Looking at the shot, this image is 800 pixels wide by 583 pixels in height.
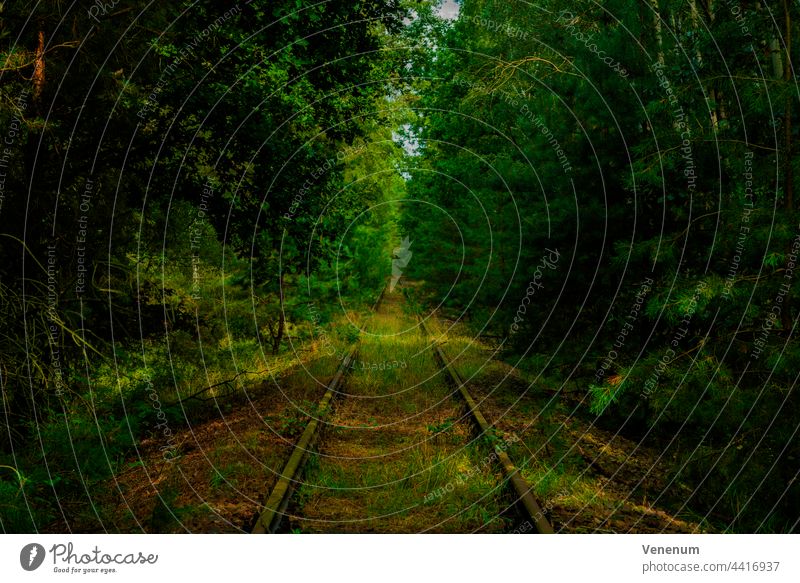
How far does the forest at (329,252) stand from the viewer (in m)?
5.70

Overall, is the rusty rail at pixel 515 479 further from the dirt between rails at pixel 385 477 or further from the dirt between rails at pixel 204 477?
the dirt between rails at pixel 204 477

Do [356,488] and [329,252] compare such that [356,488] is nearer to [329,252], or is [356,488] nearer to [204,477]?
[204,477]

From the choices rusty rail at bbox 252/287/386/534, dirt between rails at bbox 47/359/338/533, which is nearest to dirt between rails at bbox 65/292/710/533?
dirt between rails at bbox 47/359/338/533

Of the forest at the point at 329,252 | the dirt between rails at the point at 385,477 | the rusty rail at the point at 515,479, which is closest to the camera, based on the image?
the rusty rail at the point at 515,479

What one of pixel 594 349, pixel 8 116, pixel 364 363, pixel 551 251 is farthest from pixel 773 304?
pixel 364 363

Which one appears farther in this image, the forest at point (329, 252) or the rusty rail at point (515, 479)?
the forest at point (329, 252)

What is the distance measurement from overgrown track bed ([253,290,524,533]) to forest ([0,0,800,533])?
48mm

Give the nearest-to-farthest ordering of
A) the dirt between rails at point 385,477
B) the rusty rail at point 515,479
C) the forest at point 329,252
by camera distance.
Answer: the rusty rail at point 515,479 → the forest at point 329,252 → the dirt between rails at point 385,477

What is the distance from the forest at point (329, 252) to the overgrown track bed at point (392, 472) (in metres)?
0.05

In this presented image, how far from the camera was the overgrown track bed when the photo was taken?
19.9 feet

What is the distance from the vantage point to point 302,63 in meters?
10.3

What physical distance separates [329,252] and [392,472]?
18.8ft

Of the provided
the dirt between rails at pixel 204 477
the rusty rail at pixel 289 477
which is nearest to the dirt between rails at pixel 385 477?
the dirt between rails at pixel 204 477

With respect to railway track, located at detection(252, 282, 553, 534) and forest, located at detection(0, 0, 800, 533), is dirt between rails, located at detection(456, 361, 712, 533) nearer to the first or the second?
forest, located at detection(0, 0, 800, 533)
